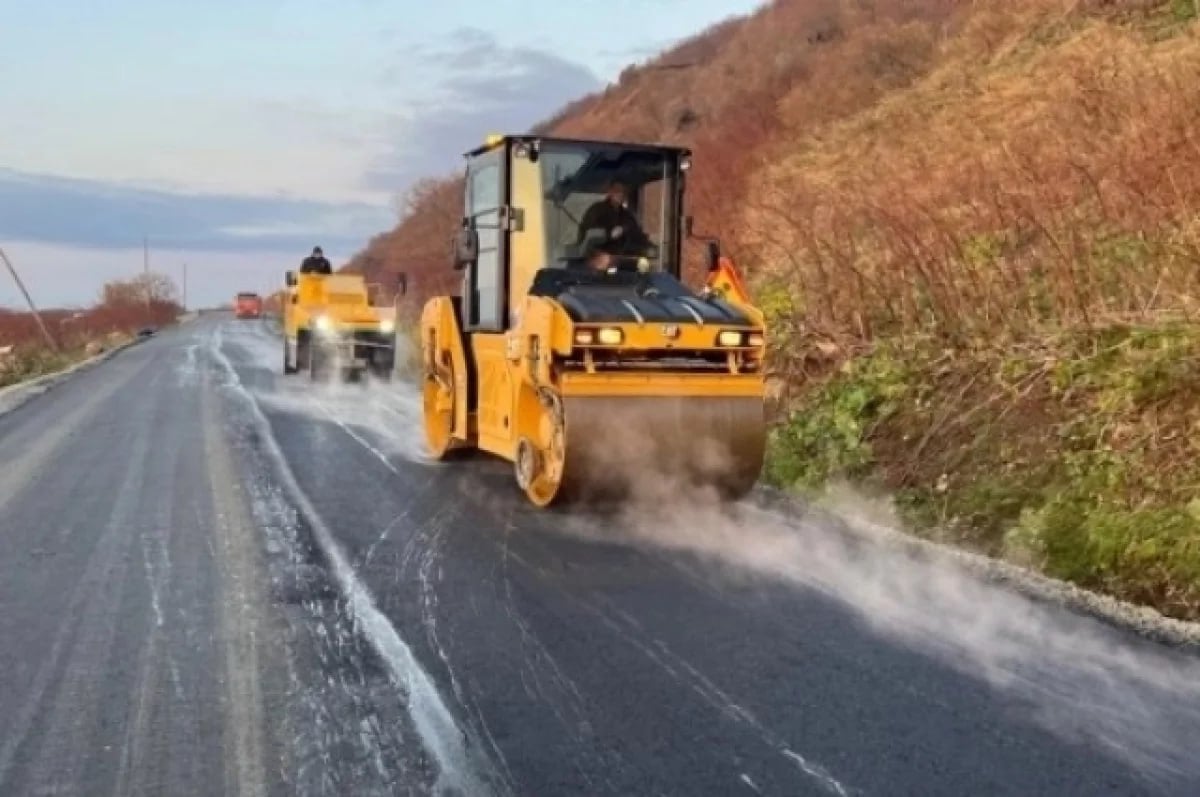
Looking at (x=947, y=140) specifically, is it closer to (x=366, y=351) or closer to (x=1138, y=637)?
(x=366, y=351)

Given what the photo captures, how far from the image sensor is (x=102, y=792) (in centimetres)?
415

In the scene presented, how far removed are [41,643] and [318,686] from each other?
1.50m

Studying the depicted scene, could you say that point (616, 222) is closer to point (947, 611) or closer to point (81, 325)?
point (947, 611)

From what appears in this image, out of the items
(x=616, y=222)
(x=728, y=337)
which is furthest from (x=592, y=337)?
(x=616, y=222)

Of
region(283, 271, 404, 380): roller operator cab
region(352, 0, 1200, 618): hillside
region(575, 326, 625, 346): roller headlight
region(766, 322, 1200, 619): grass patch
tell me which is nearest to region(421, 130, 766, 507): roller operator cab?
region(575, 326, 625, 346): roller headlight

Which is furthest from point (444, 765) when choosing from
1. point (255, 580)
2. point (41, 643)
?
point (255, 580)

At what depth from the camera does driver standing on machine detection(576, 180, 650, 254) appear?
10430 millimetres

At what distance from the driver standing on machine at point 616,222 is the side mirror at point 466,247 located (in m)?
1.14

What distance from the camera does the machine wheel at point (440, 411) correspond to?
11.8m

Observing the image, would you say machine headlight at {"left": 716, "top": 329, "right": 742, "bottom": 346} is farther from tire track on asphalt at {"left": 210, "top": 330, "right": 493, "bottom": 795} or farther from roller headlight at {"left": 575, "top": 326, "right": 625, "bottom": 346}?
tire track on asphalt at {"left": 210, "top": 330, "right": 493, "bottom": 795}

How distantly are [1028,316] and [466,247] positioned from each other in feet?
15.0

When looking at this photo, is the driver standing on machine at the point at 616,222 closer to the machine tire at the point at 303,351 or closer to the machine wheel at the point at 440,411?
the machine wheel at the point at 440,411

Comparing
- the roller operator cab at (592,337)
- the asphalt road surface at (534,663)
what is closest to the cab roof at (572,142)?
the roller operator cab at (592,337)

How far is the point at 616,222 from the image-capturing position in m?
10.5
